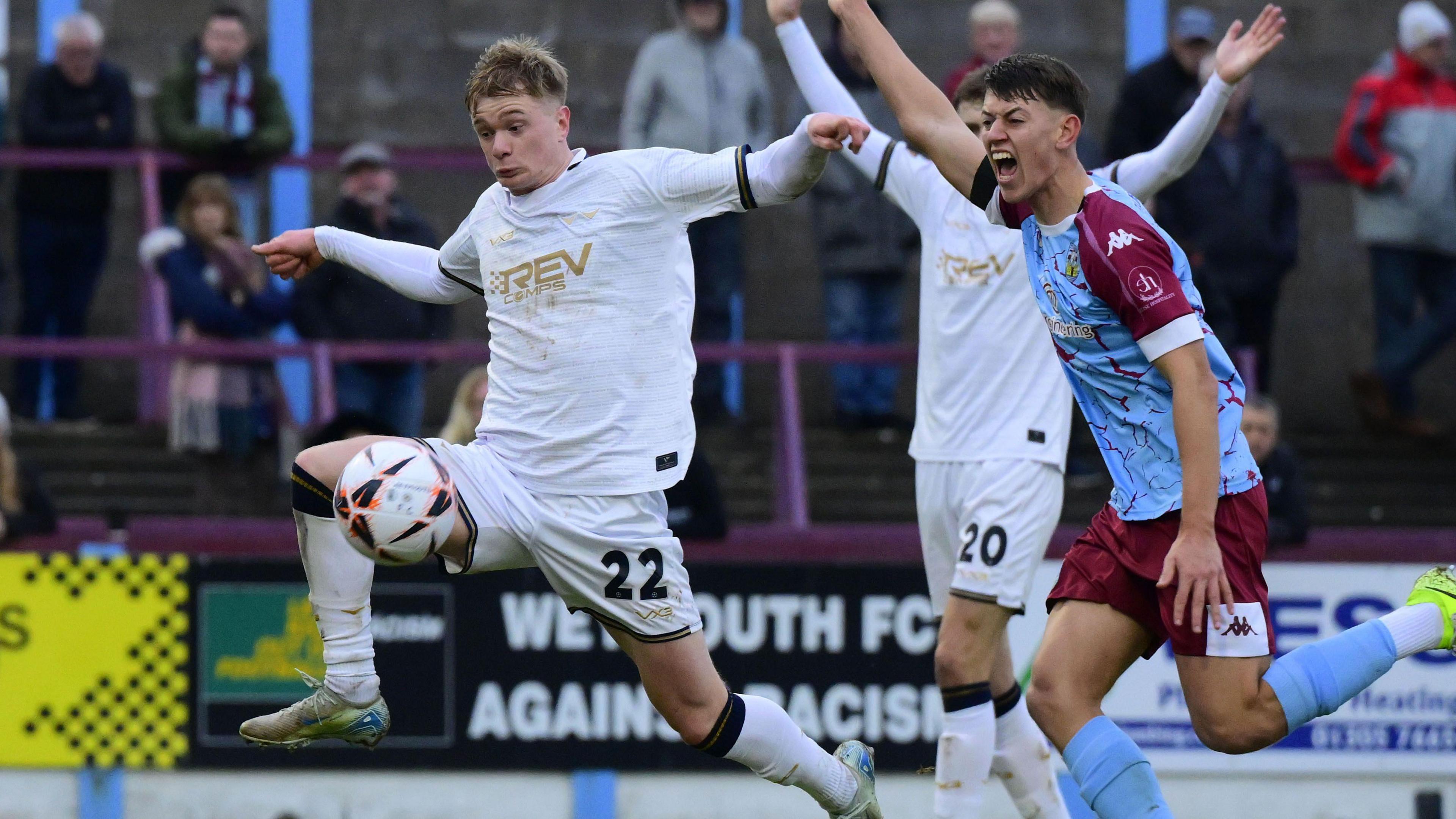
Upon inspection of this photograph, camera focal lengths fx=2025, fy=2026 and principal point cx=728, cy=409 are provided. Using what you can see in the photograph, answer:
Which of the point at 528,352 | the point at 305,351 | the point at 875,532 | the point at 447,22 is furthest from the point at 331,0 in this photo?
the point at 528,352

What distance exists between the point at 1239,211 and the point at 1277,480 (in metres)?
1.73

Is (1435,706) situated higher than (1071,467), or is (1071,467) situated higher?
(1071,467)

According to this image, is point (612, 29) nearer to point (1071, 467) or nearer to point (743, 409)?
point (743, 409)

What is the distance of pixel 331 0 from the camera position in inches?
480

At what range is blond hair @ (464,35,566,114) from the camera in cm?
566

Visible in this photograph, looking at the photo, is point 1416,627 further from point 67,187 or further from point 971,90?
point 67,187

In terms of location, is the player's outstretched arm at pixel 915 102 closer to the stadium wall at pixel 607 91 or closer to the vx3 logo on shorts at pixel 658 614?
the vx3 logo on shorts at pixel 658 614

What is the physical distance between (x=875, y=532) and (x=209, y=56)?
14.1 feet

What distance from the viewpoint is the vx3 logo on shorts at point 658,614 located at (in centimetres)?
584

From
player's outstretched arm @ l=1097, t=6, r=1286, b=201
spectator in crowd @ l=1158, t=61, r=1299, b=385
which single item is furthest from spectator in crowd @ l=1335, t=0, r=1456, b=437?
player's outstretched arm @ l=1097, t=6, r=1286, b=201

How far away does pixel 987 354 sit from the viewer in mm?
7113

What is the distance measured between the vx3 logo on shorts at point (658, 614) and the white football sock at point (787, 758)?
1.25 feet

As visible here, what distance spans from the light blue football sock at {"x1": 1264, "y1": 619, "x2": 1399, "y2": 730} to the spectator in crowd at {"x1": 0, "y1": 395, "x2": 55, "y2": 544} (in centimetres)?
563

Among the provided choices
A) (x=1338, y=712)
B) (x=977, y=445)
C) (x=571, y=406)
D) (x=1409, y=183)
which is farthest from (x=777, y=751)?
(x=1409, y=183)
